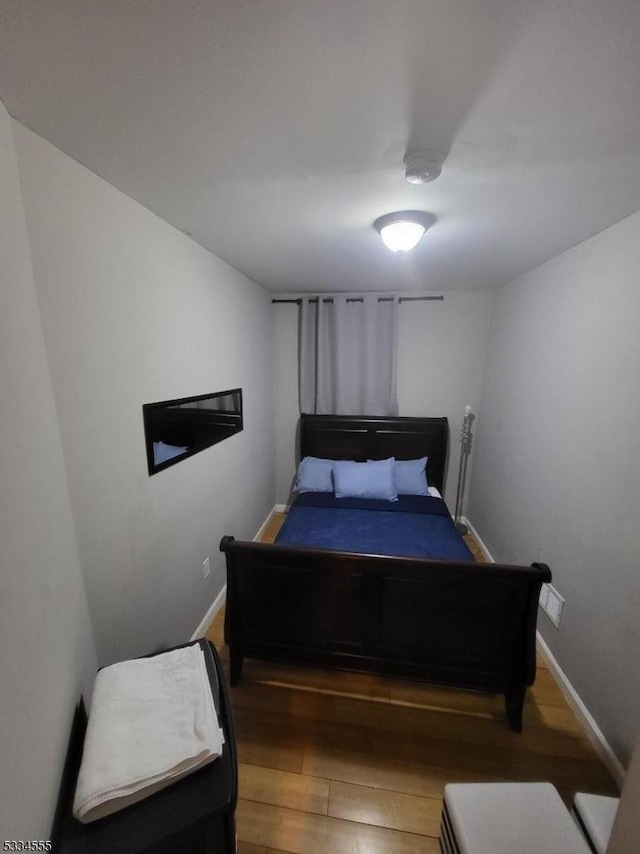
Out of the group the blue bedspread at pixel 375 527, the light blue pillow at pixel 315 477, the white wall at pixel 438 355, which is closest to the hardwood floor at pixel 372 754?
the blue bedspread at pixel 375 527

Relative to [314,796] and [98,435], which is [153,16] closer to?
[98,435]

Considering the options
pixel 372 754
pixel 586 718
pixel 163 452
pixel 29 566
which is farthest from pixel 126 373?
pixel 586 718

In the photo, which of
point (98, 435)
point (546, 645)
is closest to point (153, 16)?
point (98, 435)

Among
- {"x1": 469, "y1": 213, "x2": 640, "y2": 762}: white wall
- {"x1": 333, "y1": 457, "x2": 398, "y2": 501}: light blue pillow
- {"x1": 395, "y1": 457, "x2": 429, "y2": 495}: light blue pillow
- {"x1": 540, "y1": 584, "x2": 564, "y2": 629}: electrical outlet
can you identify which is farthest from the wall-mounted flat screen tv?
{"x1": 540, "y1": 584, "x2": 564, "y2": 629}: electrical outlet

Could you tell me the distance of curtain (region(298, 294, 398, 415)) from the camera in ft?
10.4

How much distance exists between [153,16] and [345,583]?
1.92 m

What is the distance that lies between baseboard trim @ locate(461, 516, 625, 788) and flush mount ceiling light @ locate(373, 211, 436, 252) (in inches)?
94.5

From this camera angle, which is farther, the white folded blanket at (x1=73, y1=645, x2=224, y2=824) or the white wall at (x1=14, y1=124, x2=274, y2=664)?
the white wall at (x1=14, y1=124, x2=274, y2=664)

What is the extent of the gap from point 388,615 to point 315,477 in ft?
5.01

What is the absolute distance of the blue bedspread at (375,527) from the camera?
211 centimetres

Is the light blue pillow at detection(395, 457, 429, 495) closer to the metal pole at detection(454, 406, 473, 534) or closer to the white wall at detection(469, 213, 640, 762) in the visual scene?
the metal pole at detection(454, 406, 473, 534)

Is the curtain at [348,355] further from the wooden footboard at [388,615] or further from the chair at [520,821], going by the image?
the chair at [520,821]

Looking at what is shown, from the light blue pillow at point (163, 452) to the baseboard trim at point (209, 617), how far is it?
1113 millimetres

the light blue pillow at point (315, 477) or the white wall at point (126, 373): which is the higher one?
the white wall at point (126, 373)
